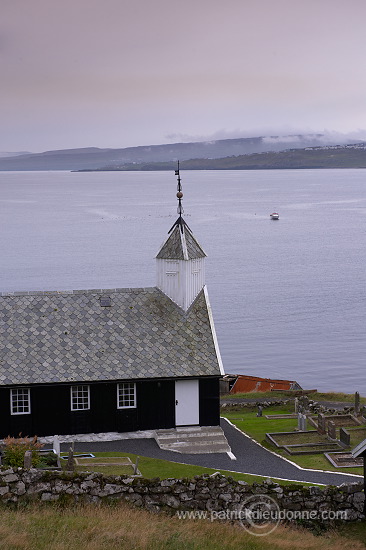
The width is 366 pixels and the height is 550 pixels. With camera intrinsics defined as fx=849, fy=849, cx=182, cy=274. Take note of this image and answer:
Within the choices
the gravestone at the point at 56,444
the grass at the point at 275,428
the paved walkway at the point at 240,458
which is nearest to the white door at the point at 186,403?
the paved walkway at the point at 240,458

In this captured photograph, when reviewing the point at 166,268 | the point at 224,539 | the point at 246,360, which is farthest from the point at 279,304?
the point at 224,539

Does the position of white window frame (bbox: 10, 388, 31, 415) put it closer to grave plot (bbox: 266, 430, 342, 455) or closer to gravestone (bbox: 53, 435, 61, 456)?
gravestone (bbox: 53, 435, 61, 456)

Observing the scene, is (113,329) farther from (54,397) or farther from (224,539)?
(224,539)

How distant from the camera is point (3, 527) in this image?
58.5 feet

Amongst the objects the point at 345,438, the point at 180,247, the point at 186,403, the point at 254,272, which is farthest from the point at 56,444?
the point at 254,272

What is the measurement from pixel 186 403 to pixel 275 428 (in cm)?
473

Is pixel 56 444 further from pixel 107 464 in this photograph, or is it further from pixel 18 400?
pixel 18 400

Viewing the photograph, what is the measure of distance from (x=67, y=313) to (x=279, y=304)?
185 feet

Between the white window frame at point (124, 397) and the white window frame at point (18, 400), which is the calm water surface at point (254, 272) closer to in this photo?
the white window frame at point (124, 397)

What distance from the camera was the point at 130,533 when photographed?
706 inches

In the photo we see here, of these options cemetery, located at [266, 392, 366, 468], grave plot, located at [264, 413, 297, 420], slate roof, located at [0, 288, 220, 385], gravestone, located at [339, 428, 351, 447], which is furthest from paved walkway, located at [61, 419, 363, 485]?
grave plot, located at [264, 413, 297, 420]

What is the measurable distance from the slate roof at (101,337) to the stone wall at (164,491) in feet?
35.1

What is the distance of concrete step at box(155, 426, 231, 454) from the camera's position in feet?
101

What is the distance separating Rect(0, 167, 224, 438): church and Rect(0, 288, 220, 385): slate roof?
0.04 meters
